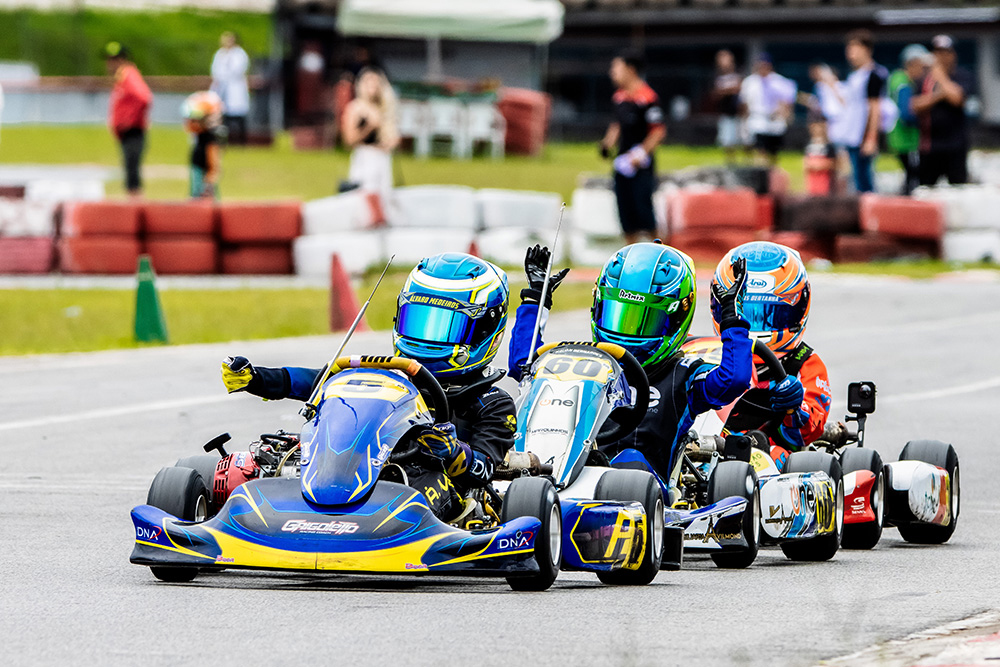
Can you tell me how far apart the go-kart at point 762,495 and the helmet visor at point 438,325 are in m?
0.99

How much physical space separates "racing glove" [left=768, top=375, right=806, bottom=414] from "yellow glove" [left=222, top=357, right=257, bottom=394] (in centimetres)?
228

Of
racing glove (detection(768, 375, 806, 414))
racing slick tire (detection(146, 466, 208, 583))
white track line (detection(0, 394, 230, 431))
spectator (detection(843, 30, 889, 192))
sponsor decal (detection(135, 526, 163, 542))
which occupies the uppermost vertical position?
spectator (detection(843, 30, 889, 192))

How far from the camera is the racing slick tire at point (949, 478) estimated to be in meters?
7.89

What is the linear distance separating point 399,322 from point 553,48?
121 feet

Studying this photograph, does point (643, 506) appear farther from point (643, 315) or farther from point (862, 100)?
point (862, 100)

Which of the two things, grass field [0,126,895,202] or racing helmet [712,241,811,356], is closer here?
racing helmet [712,241,811,356]

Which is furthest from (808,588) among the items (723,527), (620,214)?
(620,214)

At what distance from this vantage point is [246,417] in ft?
35.8

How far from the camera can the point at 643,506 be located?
611cm

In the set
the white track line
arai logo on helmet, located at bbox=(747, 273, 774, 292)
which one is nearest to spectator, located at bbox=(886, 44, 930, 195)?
the white track line

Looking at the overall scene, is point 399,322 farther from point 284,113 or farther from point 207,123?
point 284,113

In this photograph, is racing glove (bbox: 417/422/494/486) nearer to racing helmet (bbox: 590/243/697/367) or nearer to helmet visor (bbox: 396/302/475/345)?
helmet visor (bbox: 396/302/475/345)

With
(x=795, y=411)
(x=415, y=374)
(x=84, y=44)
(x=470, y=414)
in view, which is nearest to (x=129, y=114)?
(x=795, y=411)

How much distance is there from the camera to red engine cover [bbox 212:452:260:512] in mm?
6531
